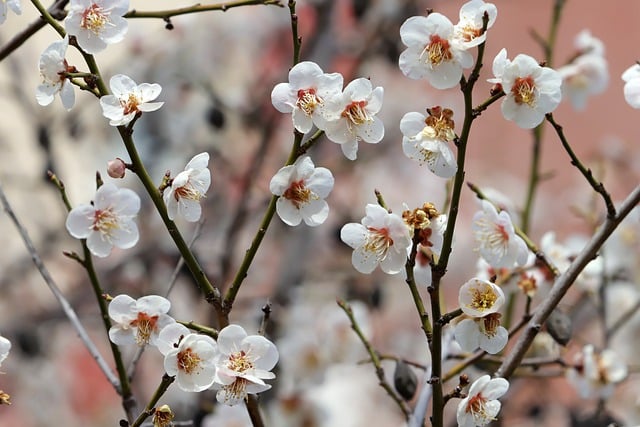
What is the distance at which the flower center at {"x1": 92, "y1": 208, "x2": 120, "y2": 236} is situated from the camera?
49 centimetres

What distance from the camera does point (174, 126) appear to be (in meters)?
1.49

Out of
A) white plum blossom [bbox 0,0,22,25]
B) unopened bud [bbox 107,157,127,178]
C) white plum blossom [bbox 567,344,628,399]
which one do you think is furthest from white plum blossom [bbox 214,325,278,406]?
white plum blossom [bbox 567,344,628,399]

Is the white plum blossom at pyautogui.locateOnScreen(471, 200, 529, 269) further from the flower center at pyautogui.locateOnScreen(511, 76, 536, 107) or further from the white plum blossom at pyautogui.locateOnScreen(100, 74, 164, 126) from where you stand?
the white plum blossom at pyautogui.locateOnScreen(100, 74, 164, 126)

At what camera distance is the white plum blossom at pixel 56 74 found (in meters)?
0.49

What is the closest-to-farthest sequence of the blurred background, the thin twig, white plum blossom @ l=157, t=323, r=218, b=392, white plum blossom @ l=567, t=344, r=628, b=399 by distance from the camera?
white plum blossom @ l=157, t=323, r=218, b=392
the thin twig
white plum blossom @ l=567, t=344, r=628, b=399
the blurred background

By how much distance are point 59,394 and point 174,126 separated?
649mm

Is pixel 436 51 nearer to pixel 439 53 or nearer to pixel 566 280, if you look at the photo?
pixel 439 53

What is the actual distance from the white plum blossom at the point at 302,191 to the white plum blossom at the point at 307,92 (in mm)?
21

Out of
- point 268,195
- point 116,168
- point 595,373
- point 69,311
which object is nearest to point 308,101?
point 116,168

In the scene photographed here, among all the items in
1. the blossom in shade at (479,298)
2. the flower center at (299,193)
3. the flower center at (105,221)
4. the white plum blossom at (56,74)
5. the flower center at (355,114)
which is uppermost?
the flower center at (355,114)

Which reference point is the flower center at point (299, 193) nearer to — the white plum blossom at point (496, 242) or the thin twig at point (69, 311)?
the white plum blossom at point (496, 242)

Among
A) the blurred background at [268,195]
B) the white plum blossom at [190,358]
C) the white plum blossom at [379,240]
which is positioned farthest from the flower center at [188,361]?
the blurred background at [268,195]

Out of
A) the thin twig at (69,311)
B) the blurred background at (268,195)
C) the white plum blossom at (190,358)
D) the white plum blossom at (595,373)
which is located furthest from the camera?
the blurred background at (268,195)

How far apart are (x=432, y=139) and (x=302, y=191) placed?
0.25 ft
